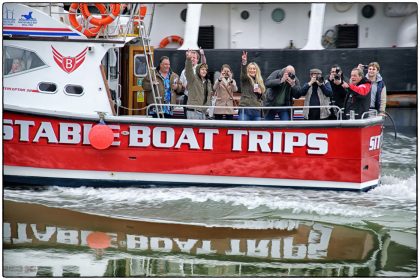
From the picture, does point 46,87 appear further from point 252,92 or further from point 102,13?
point 252,92

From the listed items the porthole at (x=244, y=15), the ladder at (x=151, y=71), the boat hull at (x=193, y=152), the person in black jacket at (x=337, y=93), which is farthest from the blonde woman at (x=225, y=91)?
the porthole at (x=244, y=15)

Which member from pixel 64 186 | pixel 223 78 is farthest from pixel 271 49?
pixel 64 186

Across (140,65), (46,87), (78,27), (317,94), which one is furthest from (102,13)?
(317,94)

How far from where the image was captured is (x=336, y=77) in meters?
12.5

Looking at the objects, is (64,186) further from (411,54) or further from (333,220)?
(411,54)

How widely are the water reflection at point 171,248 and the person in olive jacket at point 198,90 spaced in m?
2.45

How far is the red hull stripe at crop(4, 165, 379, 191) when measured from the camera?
12.4 metres

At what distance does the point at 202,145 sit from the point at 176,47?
7.82 meters

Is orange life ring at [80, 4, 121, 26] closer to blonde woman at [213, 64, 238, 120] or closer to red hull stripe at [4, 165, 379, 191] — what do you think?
blonde woman at [213, 64, 238, 120]

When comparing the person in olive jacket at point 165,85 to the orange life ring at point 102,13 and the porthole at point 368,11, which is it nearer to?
the orange life ring at point 102,13

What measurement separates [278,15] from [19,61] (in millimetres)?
8417

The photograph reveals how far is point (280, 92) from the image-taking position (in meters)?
12.6

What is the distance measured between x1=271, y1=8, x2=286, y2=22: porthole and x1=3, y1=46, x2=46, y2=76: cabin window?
8200 mm

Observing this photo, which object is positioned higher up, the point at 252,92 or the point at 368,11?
the point at 368,11
